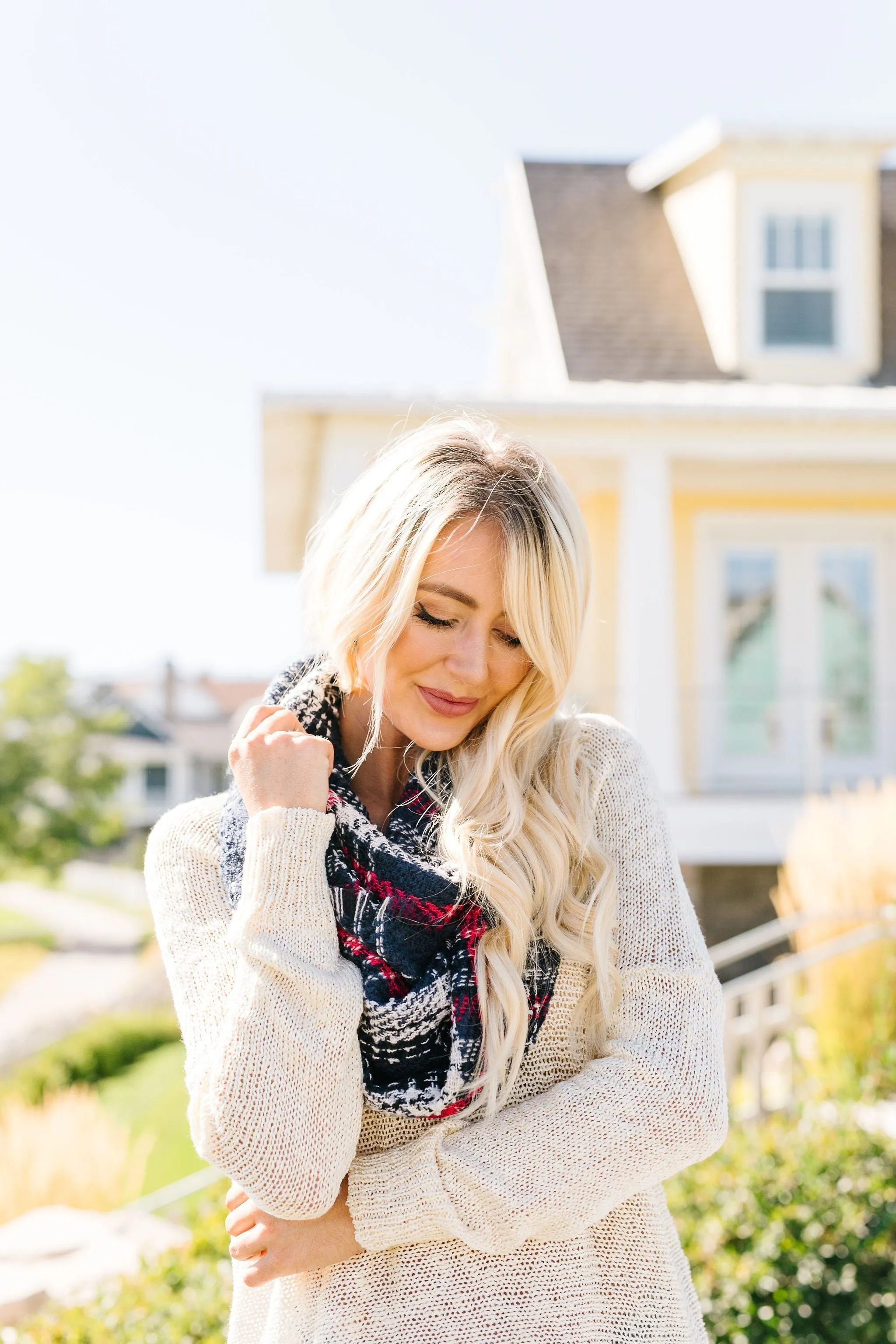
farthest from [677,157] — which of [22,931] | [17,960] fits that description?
[22,931]

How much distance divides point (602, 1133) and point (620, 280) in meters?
10.7

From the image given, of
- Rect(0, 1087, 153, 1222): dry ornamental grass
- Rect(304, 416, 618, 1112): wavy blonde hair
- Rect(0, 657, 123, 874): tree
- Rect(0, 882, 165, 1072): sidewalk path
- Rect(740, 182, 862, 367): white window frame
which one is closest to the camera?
Rect(304, 416, 618, 1112): wavy blonde hair

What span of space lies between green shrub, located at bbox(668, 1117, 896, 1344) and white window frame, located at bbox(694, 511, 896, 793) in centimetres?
605

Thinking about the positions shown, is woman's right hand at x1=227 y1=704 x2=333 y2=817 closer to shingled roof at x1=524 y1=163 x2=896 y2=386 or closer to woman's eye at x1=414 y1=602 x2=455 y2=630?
woman's eye at x1=414 y1=602 x2=455 y2=630

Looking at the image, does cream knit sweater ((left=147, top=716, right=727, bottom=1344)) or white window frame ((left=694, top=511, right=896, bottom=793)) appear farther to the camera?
white window frame ((left=694, top=511, right=896, bottom=793))

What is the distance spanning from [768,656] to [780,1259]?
7.14 m

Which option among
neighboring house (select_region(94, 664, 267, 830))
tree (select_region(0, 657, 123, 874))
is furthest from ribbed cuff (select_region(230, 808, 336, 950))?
neighboring house (select_region(94, 664, 267, 830))

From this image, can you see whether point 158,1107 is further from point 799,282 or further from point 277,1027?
point 799,282

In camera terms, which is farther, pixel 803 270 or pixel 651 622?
pixel 803 270

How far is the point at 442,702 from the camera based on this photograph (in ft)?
5.91

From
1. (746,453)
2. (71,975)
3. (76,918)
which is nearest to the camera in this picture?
(746,453)

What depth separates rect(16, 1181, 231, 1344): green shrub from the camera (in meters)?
3.26

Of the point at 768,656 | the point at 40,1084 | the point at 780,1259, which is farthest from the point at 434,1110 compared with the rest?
the point at 40,1084

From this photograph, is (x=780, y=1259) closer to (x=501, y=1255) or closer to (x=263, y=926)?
(x=501, y=1255)
